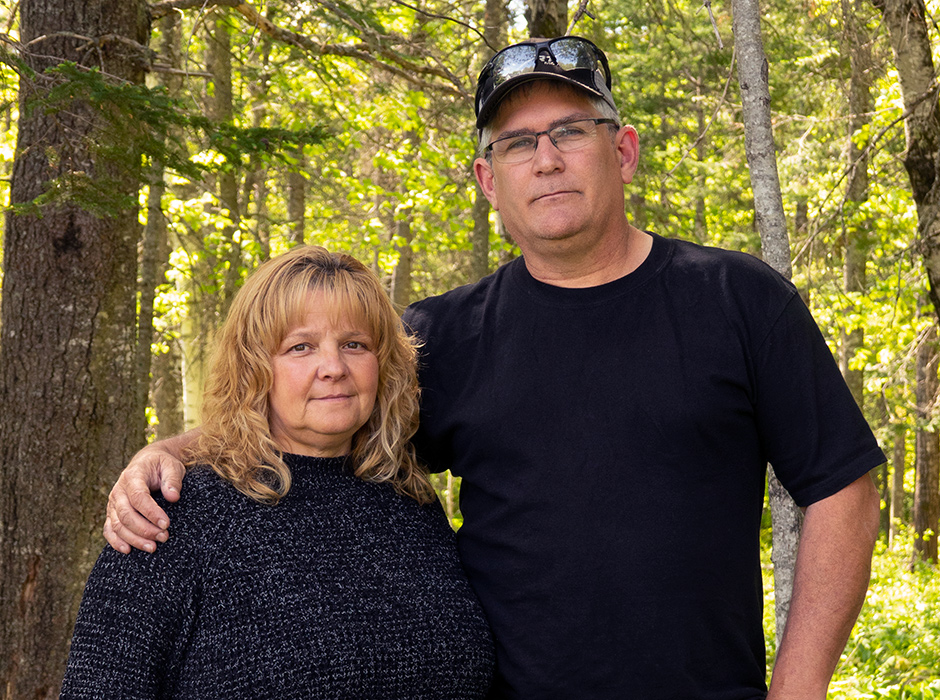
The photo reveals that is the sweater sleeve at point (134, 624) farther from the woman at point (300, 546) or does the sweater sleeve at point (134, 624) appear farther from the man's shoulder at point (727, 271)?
the man's shoulder at point (727, 271)

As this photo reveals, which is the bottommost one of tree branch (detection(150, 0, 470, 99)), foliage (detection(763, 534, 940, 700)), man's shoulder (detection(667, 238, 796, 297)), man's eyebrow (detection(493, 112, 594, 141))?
foliage (detection(763, 534, 940, 700))

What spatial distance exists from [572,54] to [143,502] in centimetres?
166

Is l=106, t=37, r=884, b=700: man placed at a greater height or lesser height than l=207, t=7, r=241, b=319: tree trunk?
lesser

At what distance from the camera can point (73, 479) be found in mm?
4734

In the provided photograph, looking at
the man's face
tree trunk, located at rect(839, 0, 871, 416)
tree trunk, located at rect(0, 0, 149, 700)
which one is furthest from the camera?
tree trunk, located at rect(839, 0, 871, 416)

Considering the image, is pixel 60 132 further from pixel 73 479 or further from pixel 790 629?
pixel 790 629

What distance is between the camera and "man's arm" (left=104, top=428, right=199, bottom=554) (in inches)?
83.0

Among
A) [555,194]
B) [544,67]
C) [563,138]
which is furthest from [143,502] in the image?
[544,67]

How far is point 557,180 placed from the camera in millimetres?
2414

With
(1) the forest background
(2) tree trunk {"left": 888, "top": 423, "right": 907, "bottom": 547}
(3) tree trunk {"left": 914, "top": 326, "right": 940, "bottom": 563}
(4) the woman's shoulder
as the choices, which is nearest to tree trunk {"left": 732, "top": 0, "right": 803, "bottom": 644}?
(1) the forest background

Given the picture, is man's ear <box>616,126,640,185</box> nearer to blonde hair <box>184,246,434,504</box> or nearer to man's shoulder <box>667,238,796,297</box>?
man's shoulder <box>667,238,796,297</box>

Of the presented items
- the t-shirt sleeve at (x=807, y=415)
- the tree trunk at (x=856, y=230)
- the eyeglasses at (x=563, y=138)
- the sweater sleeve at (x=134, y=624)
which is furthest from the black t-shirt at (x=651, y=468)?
the tree trunk at (x=856, y=230)

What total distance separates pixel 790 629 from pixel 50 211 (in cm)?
413

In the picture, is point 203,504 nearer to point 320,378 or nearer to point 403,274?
point 320,378
